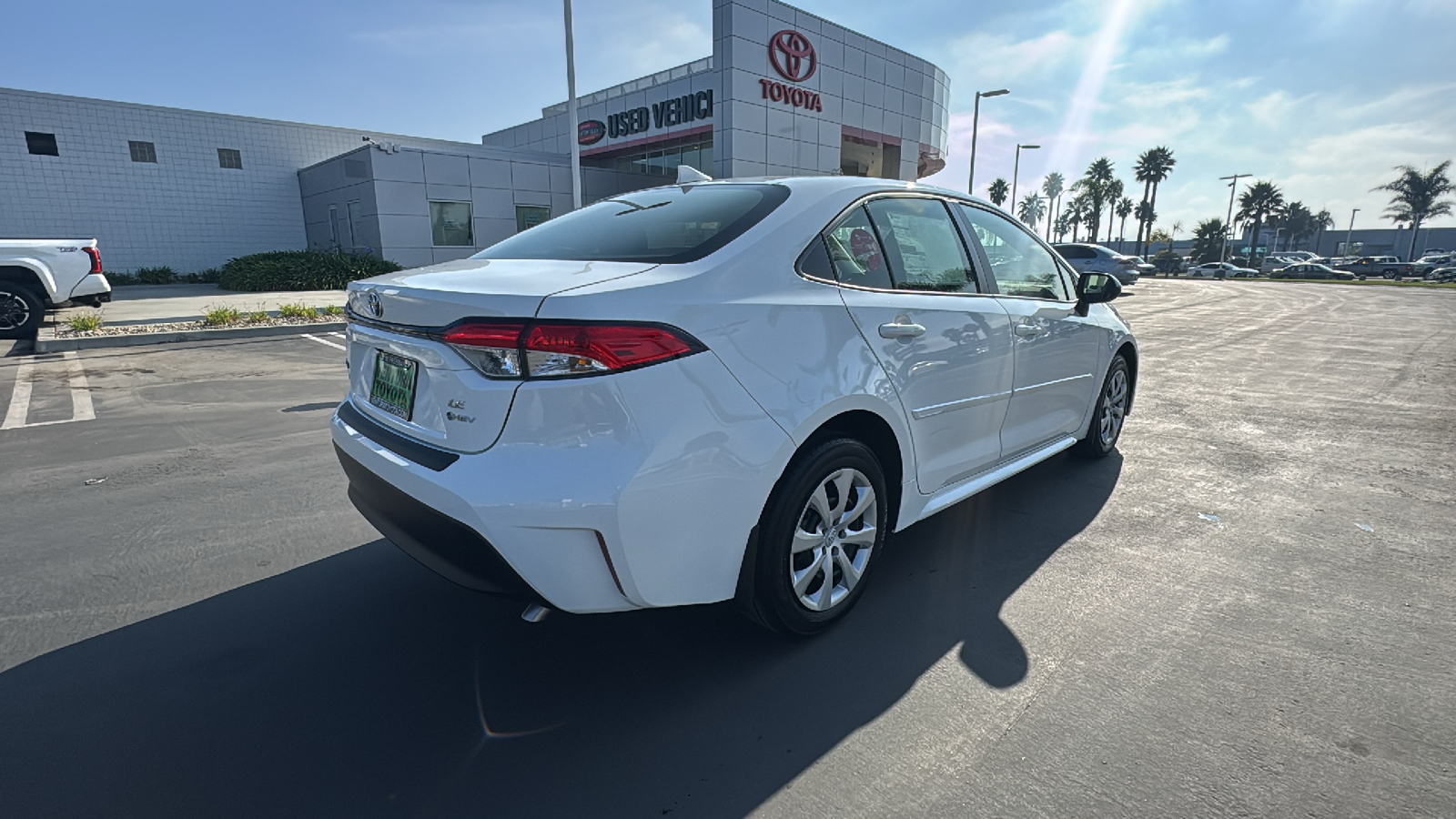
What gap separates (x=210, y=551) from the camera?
3.33m

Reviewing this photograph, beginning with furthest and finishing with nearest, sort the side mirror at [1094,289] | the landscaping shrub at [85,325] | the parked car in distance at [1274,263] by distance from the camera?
1. the parked car in distance at [1274,263]
2. the landscaping shrub at [85,325]
3. the side mirror at [1094,289]

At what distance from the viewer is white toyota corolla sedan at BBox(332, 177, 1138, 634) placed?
1.94m

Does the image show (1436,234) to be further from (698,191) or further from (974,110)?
(698,191)

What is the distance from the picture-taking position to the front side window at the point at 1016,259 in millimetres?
3527

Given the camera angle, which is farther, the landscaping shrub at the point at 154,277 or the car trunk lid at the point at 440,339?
the landscaping shrub at the point at 154,277

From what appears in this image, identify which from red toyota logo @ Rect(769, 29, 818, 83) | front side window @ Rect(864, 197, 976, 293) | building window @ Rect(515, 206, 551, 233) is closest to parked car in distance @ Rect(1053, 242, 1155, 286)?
red toyota logo @ Rect(769, 29, 818, 83)

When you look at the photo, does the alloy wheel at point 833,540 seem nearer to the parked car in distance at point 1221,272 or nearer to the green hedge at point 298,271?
the green hedge at point 298,271

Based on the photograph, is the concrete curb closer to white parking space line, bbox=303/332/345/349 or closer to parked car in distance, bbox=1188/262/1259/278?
white parking space line, bbox=303/332/345/349

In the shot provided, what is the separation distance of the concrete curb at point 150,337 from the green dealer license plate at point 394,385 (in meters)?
6.80

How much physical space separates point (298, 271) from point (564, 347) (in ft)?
62.8

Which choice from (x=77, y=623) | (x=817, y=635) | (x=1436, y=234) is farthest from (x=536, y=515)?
(x=1436, y=234)

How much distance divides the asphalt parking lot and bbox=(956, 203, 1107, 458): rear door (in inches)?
18.6

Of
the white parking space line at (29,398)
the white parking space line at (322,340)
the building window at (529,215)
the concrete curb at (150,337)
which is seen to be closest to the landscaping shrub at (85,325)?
the concrete curb at (150,337)

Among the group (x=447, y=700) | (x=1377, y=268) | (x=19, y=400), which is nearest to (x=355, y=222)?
(x=19, y=400)
